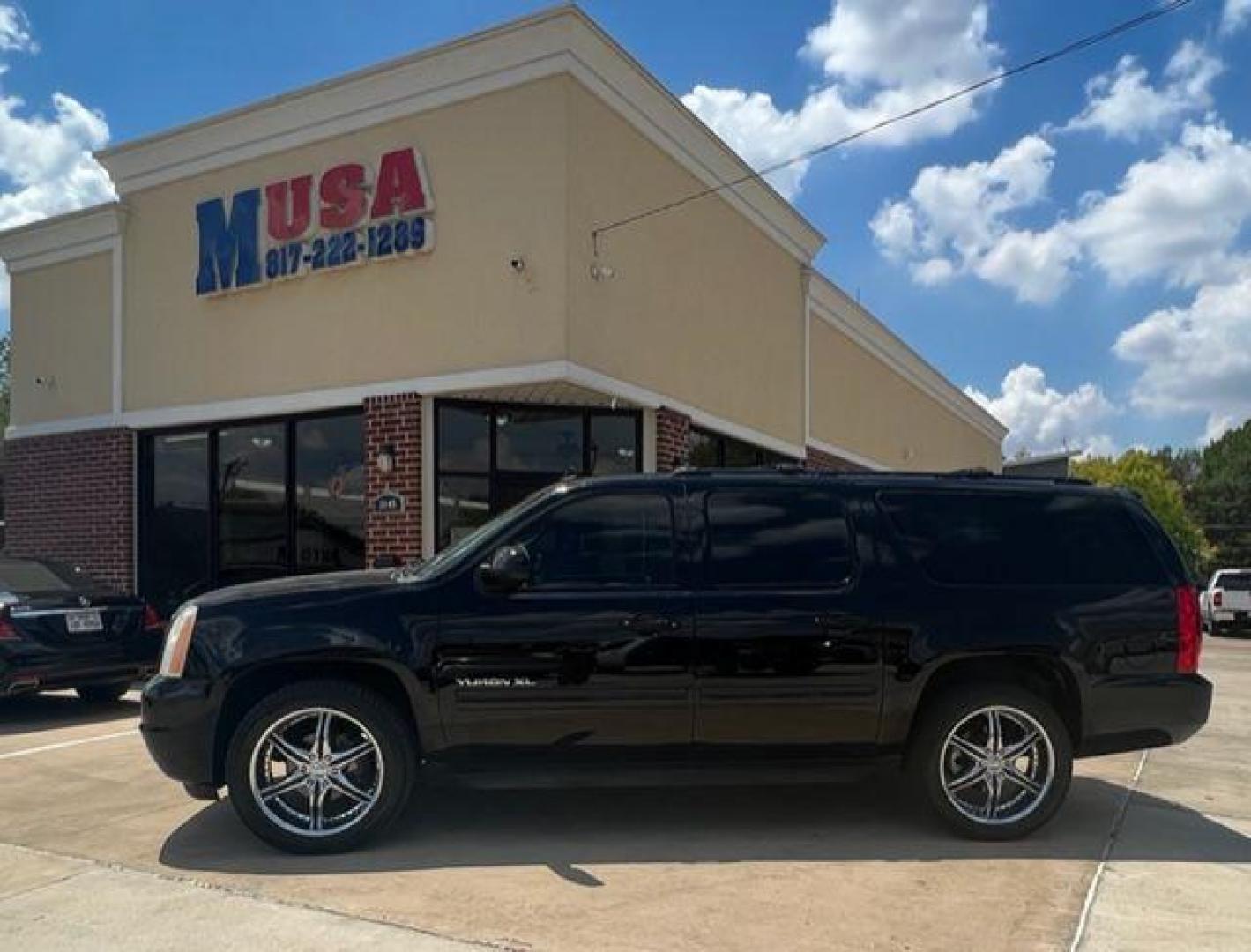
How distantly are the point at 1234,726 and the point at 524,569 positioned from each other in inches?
301

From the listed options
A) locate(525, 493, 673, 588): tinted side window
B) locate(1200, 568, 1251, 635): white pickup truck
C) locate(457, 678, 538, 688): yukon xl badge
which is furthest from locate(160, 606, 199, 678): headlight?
locate(1200, 568, 1251, 635): white pickup truck

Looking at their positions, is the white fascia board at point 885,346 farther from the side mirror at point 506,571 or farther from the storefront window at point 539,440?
the side mirror at point 506,571

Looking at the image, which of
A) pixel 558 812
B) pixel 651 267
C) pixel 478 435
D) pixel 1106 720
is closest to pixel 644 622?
pixel 558 812

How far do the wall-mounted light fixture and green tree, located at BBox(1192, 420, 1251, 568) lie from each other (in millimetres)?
87613

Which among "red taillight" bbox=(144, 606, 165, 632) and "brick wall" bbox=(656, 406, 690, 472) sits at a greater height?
"brick wall" bbox=(656, 406, 690, 472)

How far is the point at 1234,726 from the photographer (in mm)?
9617

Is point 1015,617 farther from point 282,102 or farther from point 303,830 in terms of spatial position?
point 282,102

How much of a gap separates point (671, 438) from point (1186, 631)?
727cm

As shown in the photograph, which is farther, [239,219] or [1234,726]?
[239,219]

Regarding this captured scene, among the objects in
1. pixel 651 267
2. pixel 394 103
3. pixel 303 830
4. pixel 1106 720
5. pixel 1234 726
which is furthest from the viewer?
pixel 651 267

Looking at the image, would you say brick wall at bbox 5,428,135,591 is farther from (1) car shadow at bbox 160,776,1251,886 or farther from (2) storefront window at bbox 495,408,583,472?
(1) car shadow at bbox 160,776,1251,886

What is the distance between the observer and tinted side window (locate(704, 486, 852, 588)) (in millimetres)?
5473

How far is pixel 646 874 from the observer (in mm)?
4879

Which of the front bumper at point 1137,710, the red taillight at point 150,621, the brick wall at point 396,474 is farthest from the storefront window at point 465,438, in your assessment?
the front bumper at point 1137,710
